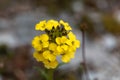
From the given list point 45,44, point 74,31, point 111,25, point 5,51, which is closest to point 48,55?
point 45,44

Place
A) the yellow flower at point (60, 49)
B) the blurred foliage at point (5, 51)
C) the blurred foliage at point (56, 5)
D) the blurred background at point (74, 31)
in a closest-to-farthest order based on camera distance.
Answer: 1. the yellow flower at point (60, 49)
2. the blurred background at point (74, 31)
3. the blurred foliage at point (5, 51)
4. the blurred foliage at point (56, 5)

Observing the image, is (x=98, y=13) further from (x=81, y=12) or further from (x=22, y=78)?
(x=22, y=78)

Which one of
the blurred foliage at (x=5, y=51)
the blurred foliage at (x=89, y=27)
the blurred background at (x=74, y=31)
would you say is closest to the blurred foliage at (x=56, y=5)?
the blurred background at (x=74, y=31)

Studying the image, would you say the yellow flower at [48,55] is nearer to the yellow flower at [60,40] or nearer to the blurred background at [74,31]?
the yellow flower at [60,40]

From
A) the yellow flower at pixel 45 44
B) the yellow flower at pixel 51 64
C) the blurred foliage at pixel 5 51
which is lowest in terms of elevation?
the blurred foliage at pixel 5 51

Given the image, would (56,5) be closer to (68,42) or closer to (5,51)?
(5,51)

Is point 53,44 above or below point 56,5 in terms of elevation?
below
